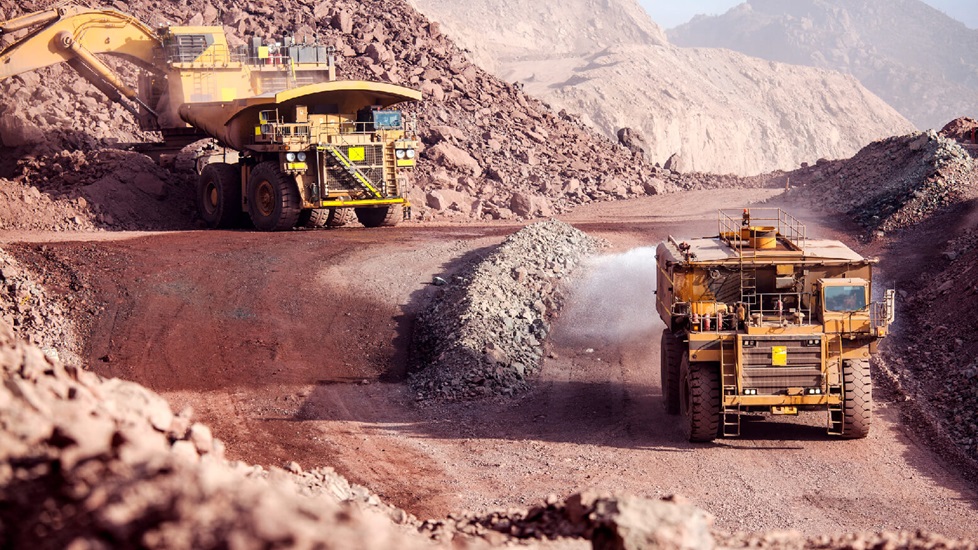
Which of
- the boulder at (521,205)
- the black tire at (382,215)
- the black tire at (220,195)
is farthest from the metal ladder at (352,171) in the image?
the boulder at (521,205)

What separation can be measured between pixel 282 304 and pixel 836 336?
35.0 ft

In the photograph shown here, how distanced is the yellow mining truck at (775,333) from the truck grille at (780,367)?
13 mm

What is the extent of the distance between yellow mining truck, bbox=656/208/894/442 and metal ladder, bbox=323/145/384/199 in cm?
1332

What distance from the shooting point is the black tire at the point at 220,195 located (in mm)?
30469

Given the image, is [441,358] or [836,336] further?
[441,358]

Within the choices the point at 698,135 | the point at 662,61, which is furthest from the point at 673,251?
the point at 662,61

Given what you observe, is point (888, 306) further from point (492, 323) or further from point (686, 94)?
point (686, 94)

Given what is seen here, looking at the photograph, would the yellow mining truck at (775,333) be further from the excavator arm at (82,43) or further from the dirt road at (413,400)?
the excavator arm at (82,43)

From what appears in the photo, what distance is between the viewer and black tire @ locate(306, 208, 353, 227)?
29.9 metres

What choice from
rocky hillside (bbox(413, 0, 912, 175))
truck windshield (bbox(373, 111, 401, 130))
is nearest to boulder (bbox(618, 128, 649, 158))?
rocky hillside (bbox(413, 0, 912, 175))

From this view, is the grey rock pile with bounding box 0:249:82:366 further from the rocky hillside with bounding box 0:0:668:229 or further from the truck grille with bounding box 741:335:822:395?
the truck grille with bounding box 741:335:822:395

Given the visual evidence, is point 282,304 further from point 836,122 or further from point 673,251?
point 836,122

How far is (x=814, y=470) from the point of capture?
1510cm

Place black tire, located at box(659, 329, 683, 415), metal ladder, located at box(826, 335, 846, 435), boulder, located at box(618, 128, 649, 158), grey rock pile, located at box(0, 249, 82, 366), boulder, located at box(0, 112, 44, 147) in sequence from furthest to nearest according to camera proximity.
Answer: boulder, located at box(618, 128, 649, 158) < boulder, located at box(0, 112, 44, 147) < grey rock pile, located at box(0, 249, 82, 366) < black tire, located at box(659, 329, 683, 415) < metal ladder, located at box(826, 335, 846, 435)
